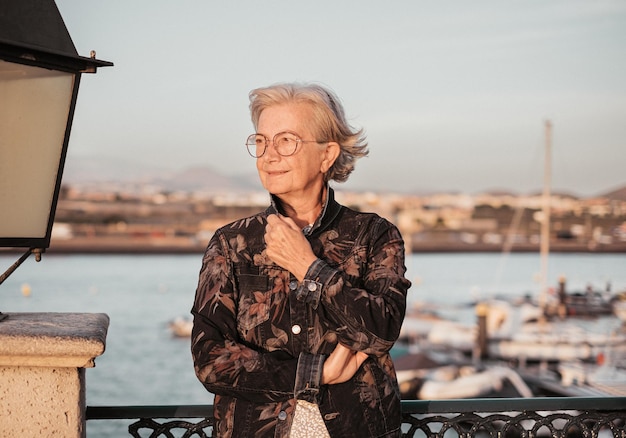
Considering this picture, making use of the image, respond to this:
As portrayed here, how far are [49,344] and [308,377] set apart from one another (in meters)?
0.73

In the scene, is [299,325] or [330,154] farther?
[330,154]

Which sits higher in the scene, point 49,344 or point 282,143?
point 282,143

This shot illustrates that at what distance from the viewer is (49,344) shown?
7.80 feet

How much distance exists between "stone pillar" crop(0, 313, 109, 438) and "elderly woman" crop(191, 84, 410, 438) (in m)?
0.33

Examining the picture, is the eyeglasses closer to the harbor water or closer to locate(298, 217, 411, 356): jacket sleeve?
locate(298, 217, 411, 356): jacket sleeve

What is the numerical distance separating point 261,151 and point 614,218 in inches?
2767

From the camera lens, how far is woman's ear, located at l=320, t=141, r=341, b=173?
2613 mm

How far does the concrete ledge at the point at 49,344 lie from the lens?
2.37m

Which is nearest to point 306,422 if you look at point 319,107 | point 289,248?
point 289,248

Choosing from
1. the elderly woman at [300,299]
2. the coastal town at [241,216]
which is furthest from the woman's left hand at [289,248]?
the coastal town at [241,216]

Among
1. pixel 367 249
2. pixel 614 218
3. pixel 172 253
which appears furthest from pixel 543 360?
pixel 172 253

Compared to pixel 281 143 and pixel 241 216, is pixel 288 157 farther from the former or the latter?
pixel 241 216

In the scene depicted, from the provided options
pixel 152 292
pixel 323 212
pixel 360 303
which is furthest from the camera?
pixel 152 292

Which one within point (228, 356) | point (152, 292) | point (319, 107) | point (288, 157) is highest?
point (319, 107)
